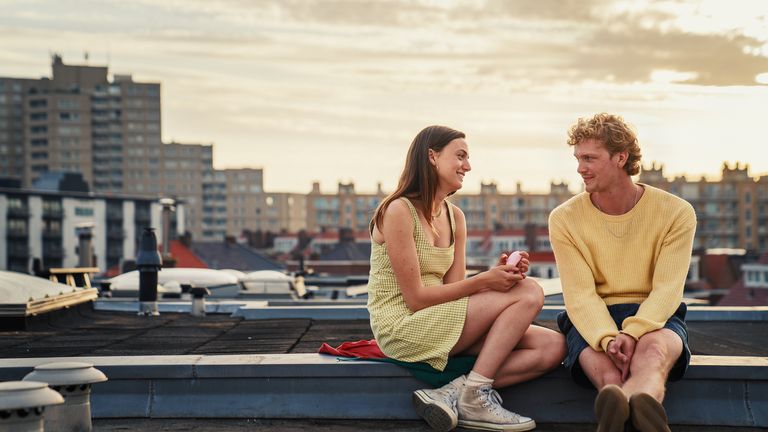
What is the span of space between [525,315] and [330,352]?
1.31 m

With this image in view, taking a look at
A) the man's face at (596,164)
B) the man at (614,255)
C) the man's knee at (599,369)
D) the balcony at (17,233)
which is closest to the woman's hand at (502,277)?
the man at (614,255)

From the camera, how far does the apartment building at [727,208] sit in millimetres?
193125

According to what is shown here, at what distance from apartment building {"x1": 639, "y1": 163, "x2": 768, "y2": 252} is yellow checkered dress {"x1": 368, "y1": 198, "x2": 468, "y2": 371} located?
7551 inches

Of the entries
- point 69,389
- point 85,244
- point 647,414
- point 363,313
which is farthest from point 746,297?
point 69,389

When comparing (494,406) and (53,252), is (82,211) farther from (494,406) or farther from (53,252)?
(494,406)

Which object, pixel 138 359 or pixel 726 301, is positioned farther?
pixel 726 301

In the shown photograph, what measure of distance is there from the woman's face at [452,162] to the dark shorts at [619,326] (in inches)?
40.0

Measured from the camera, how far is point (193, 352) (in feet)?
26.8

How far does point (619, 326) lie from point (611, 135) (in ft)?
3.30

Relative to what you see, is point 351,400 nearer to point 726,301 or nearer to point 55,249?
point 726,301

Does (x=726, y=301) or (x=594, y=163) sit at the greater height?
(x=594, y=163)

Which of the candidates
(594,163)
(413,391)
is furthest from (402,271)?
(594,163)

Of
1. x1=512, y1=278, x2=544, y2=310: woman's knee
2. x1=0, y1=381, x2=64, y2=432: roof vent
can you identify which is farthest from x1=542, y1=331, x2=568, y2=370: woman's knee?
x1=0, y1=381, x2=64, y2=432: roof vent

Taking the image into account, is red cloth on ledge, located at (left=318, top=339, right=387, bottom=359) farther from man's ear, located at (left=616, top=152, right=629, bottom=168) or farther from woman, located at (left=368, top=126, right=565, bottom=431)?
man's ear, located at (left=616, top=152, right=629, bottom=168)
